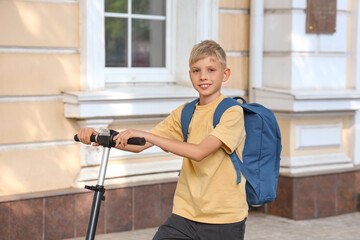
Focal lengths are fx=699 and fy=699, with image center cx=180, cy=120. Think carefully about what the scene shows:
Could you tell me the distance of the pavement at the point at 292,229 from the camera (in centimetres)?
611

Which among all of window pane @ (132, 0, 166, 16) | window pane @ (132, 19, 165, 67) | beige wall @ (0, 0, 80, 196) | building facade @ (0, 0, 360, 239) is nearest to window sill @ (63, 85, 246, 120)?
building facade @ (0, 0, 360, 239)

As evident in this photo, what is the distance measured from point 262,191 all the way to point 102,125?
271 centimetres

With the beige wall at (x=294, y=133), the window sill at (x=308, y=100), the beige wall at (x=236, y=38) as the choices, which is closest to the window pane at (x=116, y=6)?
the beige wall at (x=236, y=38)

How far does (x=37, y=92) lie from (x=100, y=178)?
3.02 meters

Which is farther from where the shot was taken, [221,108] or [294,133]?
[294,133]

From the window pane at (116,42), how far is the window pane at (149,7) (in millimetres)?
180

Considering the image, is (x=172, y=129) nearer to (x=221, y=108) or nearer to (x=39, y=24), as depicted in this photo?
(x=221, y=108)

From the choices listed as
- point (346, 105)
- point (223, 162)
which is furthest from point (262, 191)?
point (346, 105)

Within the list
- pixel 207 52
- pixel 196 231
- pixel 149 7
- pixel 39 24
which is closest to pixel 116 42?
pixel 149 7

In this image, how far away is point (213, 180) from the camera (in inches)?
133

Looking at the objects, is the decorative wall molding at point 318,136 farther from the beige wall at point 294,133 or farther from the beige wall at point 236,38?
the beige wall at point 236,38

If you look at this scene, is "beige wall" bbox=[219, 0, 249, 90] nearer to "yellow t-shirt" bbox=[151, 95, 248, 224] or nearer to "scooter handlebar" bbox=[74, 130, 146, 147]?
"yellow t-shirt" bbox=[151, 95, 248, 224]

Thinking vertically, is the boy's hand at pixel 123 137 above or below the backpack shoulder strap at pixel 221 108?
below

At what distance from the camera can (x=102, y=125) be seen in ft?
19.6
